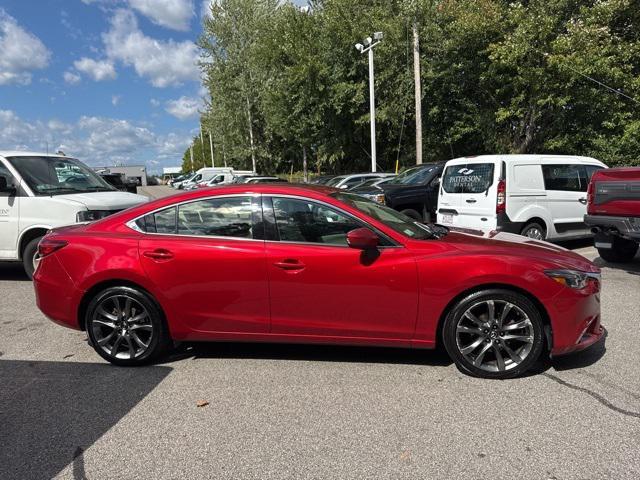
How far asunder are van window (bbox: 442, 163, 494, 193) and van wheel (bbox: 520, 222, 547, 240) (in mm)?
1015

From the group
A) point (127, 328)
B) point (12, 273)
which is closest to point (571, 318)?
point (127, 328)

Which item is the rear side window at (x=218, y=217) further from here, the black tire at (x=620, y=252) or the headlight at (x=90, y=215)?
the black tire at (x=620, y=252)

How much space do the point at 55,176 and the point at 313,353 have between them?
565 cm

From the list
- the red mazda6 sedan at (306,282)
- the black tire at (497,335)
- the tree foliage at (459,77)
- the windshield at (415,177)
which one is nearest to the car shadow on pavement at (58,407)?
the red mazda6 sedan at (306,282)

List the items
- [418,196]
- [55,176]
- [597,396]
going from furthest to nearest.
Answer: [418,196] < [55,176] < [597,396]

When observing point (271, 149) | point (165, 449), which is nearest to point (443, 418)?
point (165, 449)

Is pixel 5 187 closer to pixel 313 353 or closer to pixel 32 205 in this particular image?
pixel 32 205

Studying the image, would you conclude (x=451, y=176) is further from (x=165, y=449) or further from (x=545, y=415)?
(x=165, y=449)

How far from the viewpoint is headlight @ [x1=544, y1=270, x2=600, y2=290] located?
144 inches

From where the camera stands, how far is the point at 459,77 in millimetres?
21938

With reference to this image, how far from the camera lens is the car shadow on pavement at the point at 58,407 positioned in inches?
113

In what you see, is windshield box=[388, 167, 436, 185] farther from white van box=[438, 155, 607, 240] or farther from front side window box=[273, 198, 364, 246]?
front side window box=[273, 198, 364, 246]

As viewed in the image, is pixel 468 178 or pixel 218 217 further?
pixel 468 178

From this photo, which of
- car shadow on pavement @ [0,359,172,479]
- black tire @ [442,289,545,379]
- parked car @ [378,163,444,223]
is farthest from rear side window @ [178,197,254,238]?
parked car @ [378,163,444,223]
